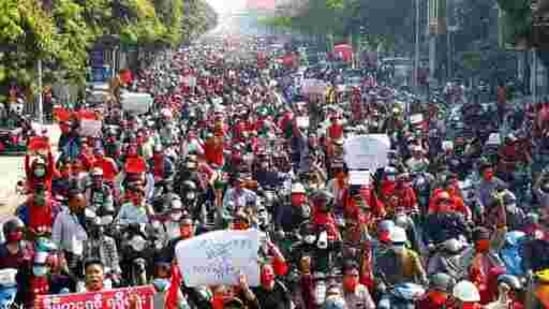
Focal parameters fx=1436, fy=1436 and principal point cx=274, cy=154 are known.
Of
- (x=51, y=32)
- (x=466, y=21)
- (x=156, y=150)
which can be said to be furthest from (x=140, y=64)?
(x=156, y=150)

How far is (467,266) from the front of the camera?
37.4 ft

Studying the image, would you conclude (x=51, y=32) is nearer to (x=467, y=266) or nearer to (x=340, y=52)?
(x=467, y=266)

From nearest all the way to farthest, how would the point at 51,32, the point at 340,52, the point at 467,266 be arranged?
the point at 467,266
the point at 51,32
the point at 340,52

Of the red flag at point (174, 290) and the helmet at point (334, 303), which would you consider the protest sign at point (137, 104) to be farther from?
the helmet at point (334, 303)

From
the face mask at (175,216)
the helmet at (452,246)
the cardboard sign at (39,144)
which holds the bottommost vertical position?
the cardboard sign at (39,144)

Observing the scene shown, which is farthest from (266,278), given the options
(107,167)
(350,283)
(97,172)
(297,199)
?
(107,167)

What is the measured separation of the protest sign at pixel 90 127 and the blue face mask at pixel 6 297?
1278 cm

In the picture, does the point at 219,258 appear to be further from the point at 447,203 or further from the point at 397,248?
the point at 447,203

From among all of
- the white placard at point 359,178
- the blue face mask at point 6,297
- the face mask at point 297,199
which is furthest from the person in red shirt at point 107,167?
the blue face mask at point 6,297

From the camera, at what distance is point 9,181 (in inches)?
1141

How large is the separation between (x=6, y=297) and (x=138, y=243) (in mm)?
2438

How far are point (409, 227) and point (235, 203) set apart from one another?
224cm

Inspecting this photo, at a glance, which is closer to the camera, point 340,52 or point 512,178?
point 512,178

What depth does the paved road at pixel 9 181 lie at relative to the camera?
80.6 feet
